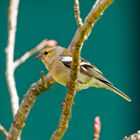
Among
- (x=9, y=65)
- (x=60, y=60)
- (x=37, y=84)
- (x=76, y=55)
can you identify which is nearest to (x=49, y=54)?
(x=60, y=60)

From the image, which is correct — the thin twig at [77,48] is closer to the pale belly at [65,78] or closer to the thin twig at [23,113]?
the thin twig at [23,113]

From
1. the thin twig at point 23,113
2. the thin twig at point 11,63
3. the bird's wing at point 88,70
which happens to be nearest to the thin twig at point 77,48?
the thin twig at point 23,113

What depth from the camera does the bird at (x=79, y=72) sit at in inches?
126

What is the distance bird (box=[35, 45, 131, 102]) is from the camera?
126 inches

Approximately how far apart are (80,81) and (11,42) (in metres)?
0.51

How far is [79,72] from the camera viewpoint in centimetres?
322

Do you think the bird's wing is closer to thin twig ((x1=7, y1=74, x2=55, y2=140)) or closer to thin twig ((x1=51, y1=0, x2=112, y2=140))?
thin twig ((x1=7, y1=74, x2=55, y2=140))

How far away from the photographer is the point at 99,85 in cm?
336

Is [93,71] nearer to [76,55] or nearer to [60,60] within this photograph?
[60,60]

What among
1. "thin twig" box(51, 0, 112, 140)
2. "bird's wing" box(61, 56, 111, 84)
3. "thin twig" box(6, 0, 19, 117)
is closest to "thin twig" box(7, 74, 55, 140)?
"thin twig" box(51, 0, 112, 140)

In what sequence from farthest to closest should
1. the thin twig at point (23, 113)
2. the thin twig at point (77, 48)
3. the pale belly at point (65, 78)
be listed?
1. the pale belly at point (65, 78)
2. the thin twig at point (23, 113)
3. the thin twig at point (77, 48)

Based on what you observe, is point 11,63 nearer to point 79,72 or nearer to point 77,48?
point 79,72

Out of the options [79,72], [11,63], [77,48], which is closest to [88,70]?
[79,72]

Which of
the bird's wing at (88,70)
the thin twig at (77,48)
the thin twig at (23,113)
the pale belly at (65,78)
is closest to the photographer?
the thin twig at (77,48)
